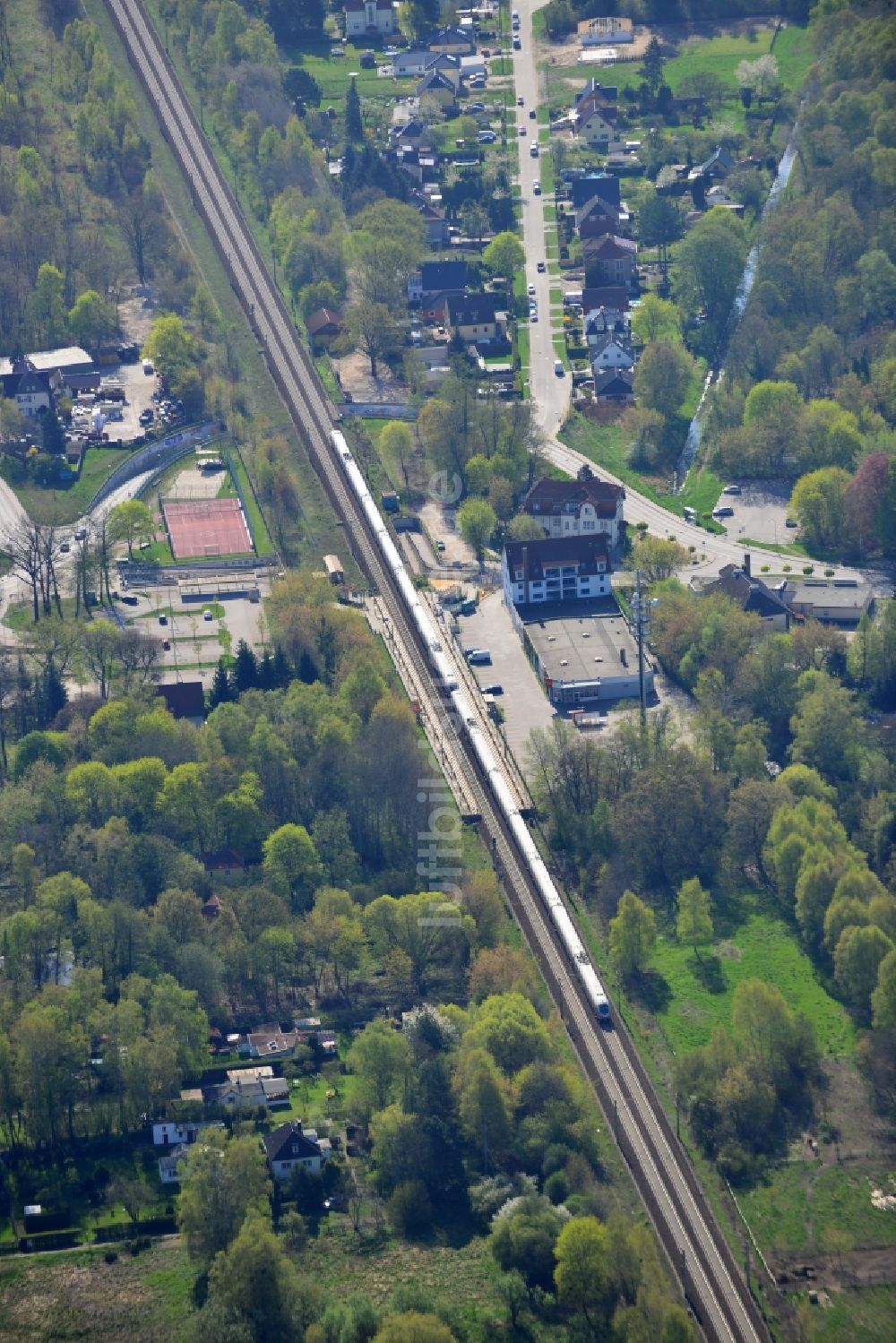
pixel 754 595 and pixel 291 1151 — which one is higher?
pixel 754 595

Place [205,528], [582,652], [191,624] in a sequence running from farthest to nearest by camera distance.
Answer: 1. [205,528]
2. [191,624]
3. [582,652]

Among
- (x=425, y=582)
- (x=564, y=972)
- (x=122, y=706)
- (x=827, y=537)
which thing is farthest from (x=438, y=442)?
(x=564, y=972)

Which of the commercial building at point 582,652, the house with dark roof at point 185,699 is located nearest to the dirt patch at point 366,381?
the commercial building at point 582,652

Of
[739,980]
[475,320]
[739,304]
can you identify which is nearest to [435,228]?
[475,320]

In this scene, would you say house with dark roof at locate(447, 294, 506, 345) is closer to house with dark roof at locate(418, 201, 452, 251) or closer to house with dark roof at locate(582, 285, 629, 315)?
house with dark roof at locate(582, 285, 629, 315)

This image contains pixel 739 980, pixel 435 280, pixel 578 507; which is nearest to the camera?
→ pixel 739 980

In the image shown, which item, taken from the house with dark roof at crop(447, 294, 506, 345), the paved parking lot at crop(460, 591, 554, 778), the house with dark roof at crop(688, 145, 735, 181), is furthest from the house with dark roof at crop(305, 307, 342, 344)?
the paved parking lot at crop(460, 591, 554, 778)

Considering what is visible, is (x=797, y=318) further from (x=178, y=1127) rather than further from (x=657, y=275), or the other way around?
(x=178, y=1127)

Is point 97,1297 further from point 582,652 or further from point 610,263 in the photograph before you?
point 610,263
